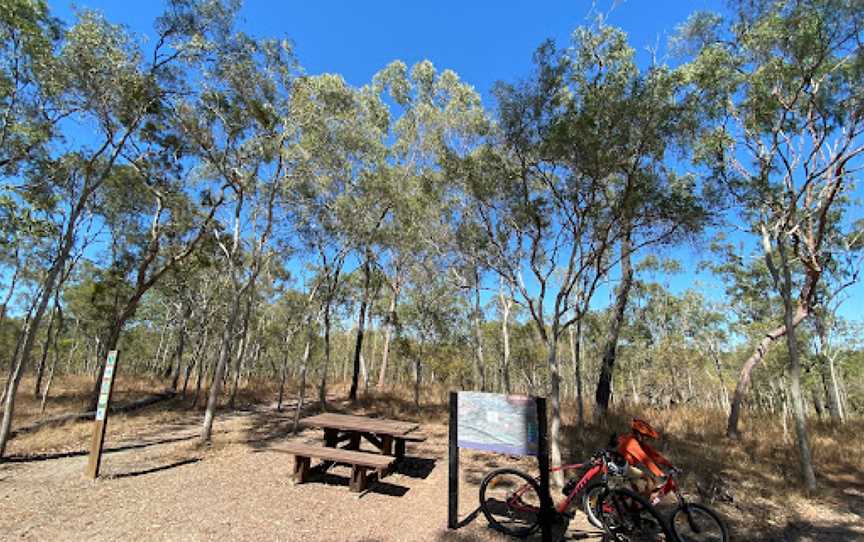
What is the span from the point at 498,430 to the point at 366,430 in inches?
99.4

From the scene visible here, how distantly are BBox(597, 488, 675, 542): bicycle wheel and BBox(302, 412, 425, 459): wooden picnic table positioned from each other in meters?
3.17

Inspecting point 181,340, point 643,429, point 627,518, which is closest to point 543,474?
point 627,518

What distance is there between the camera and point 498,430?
16.4ft

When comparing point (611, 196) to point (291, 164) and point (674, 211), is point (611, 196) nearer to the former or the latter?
point (674, 211)

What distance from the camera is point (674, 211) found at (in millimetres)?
6762

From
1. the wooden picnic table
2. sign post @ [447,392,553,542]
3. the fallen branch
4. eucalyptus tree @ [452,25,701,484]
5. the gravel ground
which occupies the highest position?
eucalyptus tree @ [452,25,701,484]

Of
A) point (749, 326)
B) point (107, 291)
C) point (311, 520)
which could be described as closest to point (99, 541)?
point (311, 520)

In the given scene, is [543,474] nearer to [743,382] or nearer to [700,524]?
[700,524]

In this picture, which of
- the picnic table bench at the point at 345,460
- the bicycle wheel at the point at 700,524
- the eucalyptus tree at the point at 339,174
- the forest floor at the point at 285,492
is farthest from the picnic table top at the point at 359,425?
the eucalyptus tree at the point at 339,174

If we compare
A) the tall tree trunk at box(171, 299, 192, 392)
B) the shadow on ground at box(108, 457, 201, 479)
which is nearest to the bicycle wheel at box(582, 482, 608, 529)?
the shadow on ground at box(108, 457, 201, 479)

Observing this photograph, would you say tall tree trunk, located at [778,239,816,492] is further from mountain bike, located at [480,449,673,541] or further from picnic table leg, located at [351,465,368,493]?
picnic table leg, located at [351,465,368,493]

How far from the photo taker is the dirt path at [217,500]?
4.59 m

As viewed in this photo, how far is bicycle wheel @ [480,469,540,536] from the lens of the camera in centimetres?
490

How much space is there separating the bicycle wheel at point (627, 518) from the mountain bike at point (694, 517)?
19 centimetres
